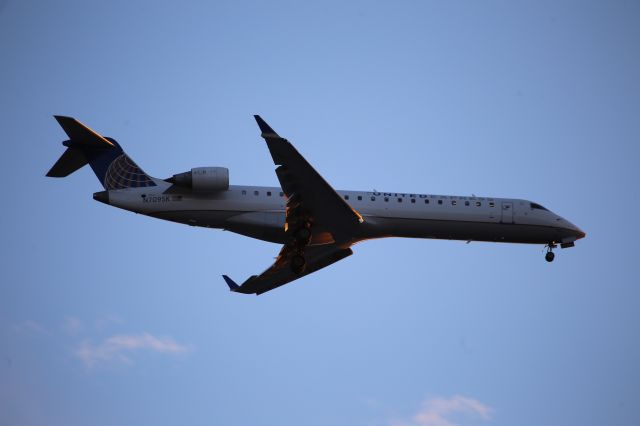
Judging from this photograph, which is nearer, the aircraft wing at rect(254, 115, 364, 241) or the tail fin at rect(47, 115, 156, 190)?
the aircraft wing at rect(254, 115, 364, 241)

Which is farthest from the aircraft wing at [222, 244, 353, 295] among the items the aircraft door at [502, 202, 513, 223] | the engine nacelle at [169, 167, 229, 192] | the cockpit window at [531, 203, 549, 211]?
the cockpit window at [531, 203, 549, 211]

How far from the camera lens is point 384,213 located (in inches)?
1048

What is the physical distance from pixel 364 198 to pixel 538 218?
6.92 metres

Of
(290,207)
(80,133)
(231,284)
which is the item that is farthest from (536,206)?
(80,133)

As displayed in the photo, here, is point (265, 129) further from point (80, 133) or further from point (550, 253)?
point (550, 253)

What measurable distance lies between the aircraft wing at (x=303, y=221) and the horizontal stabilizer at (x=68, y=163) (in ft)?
22.9

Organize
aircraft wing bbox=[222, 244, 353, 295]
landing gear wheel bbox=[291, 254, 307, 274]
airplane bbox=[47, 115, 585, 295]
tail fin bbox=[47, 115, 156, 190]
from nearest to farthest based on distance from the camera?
airplane bbox=[47, 115, 585, 295] → tail fin bbox=[47, 115, 156, 190] → landing gear wheel bbox=[291, 254, 307, 274] → aircraft wing bbox=[222, 244, 353, 295]

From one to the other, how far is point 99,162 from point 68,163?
1006 mm

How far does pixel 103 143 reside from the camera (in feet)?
86.5

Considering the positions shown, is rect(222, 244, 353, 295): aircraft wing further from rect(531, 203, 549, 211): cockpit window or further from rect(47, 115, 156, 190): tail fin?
rect(531, 203, 549, 211): cockpit window

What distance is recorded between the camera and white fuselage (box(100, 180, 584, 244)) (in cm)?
2541

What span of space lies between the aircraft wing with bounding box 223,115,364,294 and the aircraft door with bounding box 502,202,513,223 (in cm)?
576

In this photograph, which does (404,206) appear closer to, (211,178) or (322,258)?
(322,258)

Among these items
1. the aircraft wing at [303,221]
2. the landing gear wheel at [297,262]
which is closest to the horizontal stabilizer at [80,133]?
the aircraft wing at [303,221]
